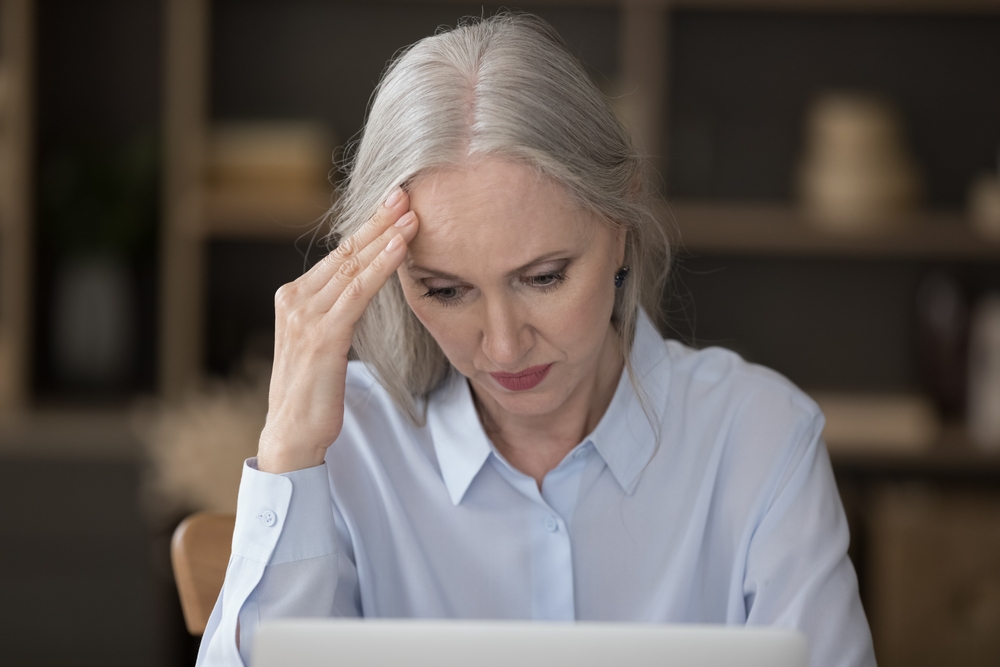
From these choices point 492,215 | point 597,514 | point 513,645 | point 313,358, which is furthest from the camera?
point 597,514

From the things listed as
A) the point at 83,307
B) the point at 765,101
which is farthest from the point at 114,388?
the point at 765,101

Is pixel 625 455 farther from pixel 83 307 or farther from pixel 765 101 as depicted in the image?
pixel 83 307

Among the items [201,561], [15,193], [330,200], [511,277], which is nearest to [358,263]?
[511,277]

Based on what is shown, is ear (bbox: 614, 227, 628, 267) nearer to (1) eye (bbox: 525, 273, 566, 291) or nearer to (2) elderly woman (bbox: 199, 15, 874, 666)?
(2) elderly woman (bbox: 199, 15, 874, 666)

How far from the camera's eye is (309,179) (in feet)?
9.61

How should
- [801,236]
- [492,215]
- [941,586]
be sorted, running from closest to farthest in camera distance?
1. [492,215]
2. [941,586]
3. [801,236]

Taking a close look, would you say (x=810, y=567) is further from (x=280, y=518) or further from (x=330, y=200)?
(x=330, y=200)

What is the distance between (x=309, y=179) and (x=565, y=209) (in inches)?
75.2

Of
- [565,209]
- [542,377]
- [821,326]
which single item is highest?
[565,209]

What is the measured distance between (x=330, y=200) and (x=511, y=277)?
188 centimetres

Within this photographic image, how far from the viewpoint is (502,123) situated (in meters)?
1.12

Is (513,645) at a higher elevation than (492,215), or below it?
below

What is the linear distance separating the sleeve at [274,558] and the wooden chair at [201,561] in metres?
0.10

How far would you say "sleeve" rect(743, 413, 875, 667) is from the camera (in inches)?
46.6
